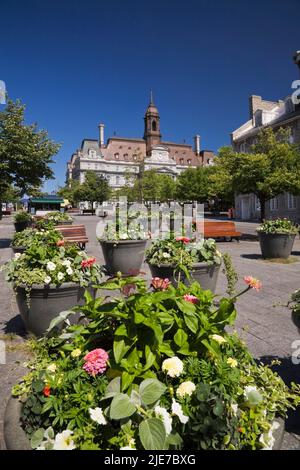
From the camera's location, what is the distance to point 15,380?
3.01 meters

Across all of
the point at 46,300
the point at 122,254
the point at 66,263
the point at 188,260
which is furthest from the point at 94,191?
the point at 46,300

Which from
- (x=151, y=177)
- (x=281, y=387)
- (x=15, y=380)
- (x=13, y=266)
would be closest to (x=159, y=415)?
(x=281, y=387)

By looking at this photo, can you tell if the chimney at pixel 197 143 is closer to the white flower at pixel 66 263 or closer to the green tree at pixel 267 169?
the green tree at pixel 267 169

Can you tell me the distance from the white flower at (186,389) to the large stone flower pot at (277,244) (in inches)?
323

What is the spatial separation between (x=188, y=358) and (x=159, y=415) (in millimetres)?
354

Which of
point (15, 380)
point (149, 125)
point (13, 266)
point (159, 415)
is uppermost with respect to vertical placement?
point (149, 125)

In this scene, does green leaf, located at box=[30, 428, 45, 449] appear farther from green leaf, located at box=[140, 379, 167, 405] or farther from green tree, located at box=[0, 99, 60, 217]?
green tree, located at box=[0, 99, 60, 217]

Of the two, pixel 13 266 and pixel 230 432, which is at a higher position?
pixel 13 266

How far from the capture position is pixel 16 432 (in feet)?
5.36

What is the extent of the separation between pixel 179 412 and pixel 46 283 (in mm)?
2488

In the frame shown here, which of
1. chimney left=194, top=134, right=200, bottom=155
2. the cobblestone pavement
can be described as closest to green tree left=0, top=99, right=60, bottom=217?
the cobblestone pavement

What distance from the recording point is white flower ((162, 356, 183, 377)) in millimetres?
1592

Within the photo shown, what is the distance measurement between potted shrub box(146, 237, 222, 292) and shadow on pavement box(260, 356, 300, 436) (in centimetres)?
156
